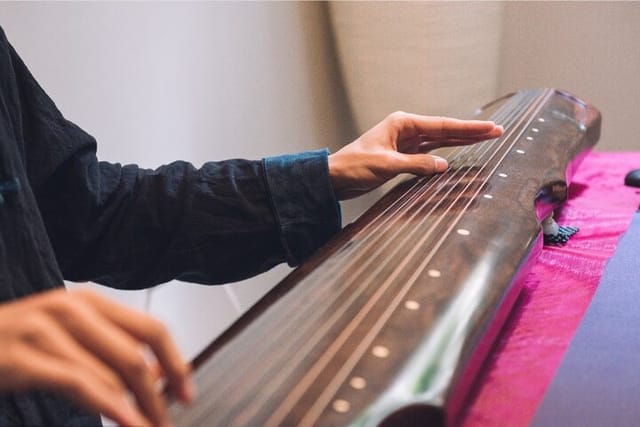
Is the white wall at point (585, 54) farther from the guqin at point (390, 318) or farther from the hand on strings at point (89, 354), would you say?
the hand on strings at point (89, 354)

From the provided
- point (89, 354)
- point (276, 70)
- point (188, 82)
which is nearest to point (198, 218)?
point (89, 354)

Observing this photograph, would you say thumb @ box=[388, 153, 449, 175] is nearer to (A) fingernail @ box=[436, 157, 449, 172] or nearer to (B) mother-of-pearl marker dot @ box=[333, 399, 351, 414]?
(A) fingernail @ box=[436, 157, 449, 172]

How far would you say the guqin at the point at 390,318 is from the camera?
43 centimetres

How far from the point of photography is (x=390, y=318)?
1.65 feet

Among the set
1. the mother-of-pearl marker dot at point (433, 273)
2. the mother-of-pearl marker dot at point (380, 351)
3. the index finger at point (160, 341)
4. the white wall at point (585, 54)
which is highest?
the index finger at point (160, 341)

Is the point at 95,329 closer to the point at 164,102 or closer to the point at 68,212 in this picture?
the point at 68,212

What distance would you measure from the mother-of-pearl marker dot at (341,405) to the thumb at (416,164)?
43cm

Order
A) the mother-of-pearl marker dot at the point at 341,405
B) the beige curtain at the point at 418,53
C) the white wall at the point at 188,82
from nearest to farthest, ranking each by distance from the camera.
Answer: the mother-of-pearl marker dot at the point at 341,405, the white wall at the point at 188,82, the beige curtain at the point at 418,53

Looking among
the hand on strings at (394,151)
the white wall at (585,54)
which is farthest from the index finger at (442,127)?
the white wall at (585,54)

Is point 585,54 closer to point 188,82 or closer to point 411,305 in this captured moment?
point 188,82

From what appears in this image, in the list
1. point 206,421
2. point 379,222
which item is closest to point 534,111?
point 379,222

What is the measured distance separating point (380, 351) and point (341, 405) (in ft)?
0.19

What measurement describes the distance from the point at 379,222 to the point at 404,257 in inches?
4.2

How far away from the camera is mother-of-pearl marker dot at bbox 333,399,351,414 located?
1.37 ft
